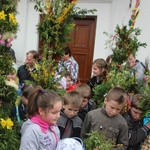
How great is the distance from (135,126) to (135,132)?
13 centimetres

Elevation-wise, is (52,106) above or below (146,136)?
above

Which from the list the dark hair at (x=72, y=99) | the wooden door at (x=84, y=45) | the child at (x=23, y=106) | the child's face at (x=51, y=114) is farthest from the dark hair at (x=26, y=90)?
the wooden door at (x=84, y=45)

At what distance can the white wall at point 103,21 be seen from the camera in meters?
5.71

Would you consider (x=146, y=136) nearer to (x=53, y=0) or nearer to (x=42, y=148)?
(x=42, y=148)

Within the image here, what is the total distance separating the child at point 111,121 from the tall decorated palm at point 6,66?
878 mm

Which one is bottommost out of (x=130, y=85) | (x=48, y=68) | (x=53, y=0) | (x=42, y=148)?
(x=42, y=148)

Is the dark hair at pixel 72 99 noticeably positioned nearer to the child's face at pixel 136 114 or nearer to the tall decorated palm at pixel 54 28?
the tall decorated palm at pixel 54 28

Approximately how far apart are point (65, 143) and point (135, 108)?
51.9 inches

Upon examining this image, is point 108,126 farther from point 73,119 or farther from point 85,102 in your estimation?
point 85,102

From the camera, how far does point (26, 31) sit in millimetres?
6832

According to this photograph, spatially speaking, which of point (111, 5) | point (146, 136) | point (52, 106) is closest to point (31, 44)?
point (111, 5)

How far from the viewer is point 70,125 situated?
9.62 ft

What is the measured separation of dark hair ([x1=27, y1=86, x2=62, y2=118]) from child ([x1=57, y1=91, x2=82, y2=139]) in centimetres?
61

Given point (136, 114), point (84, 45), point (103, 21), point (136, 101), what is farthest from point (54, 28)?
point (84, 45)
